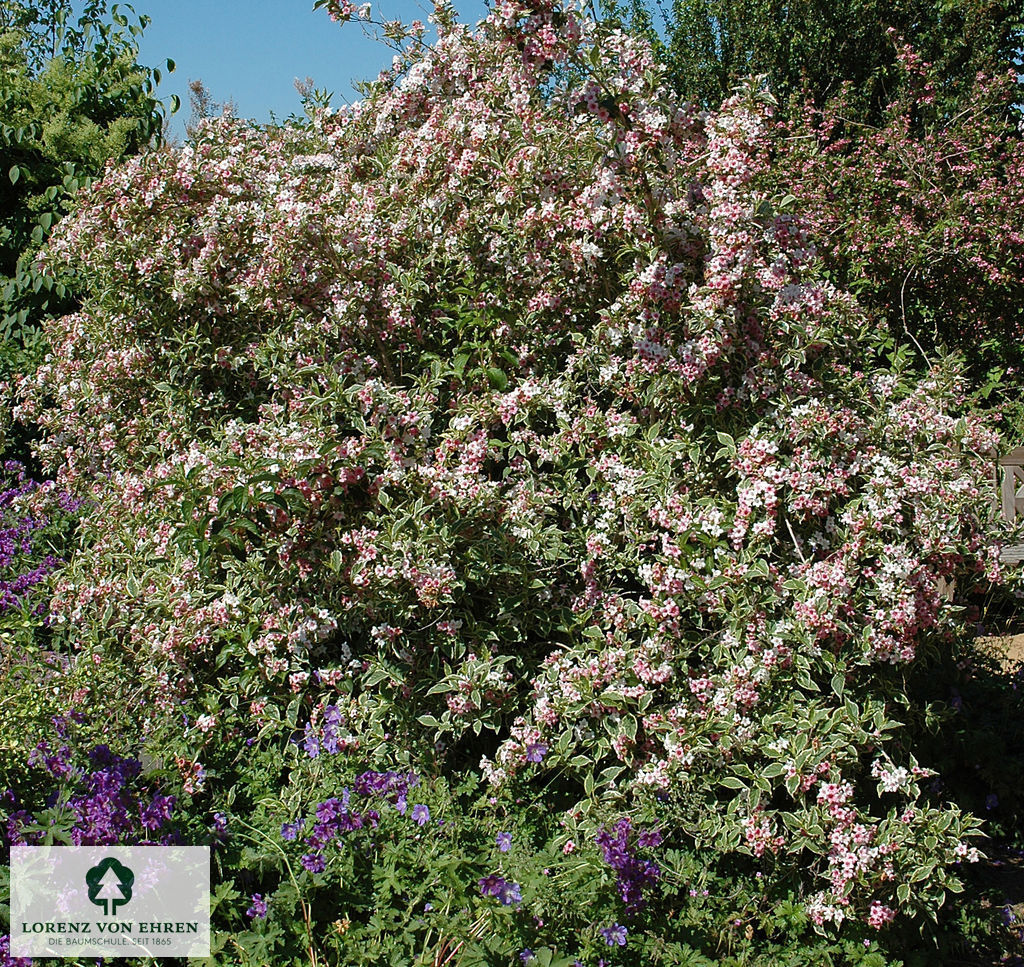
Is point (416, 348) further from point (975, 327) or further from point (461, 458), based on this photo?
point (975, 327)

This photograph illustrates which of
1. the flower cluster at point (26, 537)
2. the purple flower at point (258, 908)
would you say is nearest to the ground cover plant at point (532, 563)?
the purple flower at point (258, 908)

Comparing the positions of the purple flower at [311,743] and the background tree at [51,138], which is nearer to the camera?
the purple flower at [311,743]

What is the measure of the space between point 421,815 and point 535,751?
452mm

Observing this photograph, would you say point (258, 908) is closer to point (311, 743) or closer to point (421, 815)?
point (421, 815)

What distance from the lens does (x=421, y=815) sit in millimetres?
2449

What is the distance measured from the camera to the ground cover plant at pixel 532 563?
8.15 feet

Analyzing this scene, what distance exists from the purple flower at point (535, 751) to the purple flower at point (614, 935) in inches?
24.1

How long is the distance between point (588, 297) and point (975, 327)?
520cm

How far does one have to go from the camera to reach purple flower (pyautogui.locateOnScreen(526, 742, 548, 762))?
2.77 meters

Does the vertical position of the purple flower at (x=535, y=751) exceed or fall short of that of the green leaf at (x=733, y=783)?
it exceeds it

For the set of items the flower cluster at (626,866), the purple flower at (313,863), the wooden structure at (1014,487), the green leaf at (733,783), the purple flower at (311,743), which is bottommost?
the flower cluster at (626,866)

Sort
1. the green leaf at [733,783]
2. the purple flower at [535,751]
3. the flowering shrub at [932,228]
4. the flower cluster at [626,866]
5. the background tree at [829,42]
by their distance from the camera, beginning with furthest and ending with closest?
the background tree at [829,42] < the flowering shrub at [932,228] < the purple flower at [535,751] < the green leaf at [733,783] < the flower cluster at [626,866]

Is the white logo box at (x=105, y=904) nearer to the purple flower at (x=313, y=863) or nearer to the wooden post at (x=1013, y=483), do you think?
the purple flower at (x=313, y=863)

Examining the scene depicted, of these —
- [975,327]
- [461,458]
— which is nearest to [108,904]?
[461,458]
